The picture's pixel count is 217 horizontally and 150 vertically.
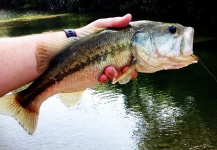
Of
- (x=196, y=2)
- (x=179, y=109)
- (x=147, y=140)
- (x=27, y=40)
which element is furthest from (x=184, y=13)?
(x=27, y=40)

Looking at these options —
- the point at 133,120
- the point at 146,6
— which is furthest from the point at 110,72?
the point at 146,6

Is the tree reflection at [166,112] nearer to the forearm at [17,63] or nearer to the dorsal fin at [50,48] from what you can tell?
the forearm at [17,63]

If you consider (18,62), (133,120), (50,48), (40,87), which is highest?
(50,48)

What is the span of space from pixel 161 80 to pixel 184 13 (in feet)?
91.9

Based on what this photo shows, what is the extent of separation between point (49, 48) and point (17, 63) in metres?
0.49

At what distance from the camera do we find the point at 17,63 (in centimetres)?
364

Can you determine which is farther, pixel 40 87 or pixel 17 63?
pixel 17 63

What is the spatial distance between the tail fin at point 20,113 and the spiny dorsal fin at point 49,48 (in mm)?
416

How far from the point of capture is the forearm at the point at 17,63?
3598 millimetres

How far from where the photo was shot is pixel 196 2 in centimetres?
4600

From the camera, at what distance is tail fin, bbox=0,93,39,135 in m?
3.40

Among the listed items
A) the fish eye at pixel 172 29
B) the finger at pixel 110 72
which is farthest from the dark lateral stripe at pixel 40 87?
the fish eye at pixel 172 29

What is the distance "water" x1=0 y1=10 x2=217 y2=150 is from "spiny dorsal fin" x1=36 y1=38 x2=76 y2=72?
13.6 meters

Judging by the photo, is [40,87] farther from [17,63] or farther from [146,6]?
[146,6]
